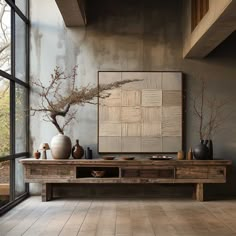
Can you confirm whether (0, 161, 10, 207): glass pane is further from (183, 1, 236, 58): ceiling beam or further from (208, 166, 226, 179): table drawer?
(183, 1, 236, 58): ceiling beam

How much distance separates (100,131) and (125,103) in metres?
0.70

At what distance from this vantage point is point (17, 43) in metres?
7.39

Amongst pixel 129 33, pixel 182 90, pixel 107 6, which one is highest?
pixel 107 6

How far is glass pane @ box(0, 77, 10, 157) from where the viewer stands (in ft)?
21.0

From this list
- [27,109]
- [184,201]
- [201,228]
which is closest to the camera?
[201,228]

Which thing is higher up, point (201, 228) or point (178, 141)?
point (178, 141)

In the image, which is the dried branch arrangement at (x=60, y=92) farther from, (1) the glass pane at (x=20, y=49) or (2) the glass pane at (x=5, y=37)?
(2) the glass pane at (x=5, y=37)

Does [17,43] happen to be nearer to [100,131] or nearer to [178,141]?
[100,131]

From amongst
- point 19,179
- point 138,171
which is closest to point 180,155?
point 138,171

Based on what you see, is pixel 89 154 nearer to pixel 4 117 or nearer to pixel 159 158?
pixel 159 158

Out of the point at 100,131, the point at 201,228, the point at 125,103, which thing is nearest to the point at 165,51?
the point at 125,103

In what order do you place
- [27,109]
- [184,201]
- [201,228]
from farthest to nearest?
[27,109] → [184,201] → [201,228]

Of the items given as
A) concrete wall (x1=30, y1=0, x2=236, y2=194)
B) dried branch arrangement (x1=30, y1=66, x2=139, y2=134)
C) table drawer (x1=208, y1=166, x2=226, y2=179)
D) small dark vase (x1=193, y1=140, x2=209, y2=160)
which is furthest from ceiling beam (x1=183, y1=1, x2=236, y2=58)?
table drawer (x1=208, y1=166, x2=226, y2=179)

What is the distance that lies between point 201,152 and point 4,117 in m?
3.34
